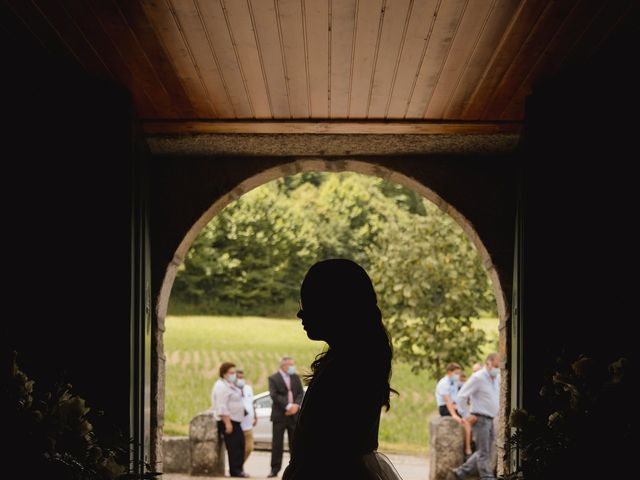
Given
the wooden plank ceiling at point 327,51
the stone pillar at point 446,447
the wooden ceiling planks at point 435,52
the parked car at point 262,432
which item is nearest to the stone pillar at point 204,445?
the stone pillar at point 446,447

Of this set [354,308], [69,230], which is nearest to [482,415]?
[69,230]

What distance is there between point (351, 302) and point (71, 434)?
1.12 meters

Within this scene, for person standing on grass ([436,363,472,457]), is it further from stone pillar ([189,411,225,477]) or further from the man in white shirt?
stone pillar ([189,411,225,477])

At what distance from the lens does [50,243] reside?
426 cm

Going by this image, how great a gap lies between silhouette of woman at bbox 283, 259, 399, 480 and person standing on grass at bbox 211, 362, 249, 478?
7894mm

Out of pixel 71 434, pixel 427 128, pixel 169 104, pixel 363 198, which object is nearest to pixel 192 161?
pixel 169 104

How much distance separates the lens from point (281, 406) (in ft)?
35.4

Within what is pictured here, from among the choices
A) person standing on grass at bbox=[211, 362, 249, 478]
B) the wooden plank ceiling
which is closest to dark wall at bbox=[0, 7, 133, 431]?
the wooden plank ceiling

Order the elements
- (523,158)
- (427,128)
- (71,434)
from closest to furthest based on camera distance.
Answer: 1. (71,434)
2. (523,158)
3. (427,128)

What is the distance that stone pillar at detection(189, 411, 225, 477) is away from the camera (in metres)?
10.5

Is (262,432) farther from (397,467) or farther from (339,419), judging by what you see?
(339,419)

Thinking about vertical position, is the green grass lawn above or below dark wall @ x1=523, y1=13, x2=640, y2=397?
below

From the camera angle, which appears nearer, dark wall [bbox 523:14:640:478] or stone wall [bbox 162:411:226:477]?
dark wall [bbox 523:14:640:478]

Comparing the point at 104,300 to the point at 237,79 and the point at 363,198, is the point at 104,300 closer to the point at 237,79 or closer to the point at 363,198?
the point at 237,79
